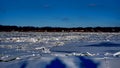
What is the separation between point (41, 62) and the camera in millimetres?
5223

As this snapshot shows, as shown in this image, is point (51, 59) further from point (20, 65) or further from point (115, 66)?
point (115, 66)

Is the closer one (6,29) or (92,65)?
(92,65)

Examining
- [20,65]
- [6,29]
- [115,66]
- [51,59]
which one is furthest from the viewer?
[6,29]

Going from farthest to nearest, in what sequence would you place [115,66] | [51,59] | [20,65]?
1. [51,59]
2. [20,65]
3. [115,66]

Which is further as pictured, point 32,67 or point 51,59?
point 51,59

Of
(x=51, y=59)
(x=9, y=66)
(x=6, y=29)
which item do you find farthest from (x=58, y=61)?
(x=6, y=29)

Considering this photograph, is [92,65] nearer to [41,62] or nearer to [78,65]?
[78,65]

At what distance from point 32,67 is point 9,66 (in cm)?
54

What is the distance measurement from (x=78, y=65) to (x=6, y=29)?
278 feet

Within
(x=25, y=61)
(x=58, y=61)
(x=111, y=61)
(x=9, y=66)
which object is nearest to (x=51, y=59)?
(x=58, y=61)

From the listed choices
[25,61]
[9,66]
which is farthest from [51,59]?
[9,66]

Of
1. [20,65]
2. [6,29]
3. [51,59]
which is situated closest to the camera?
[20,65]

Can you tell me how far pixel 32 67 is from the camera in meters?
4.96

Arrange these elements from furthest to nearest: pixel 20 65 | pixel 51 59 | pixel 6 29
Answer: pixel 6 29, pixel 51 59, pixel 20 65
